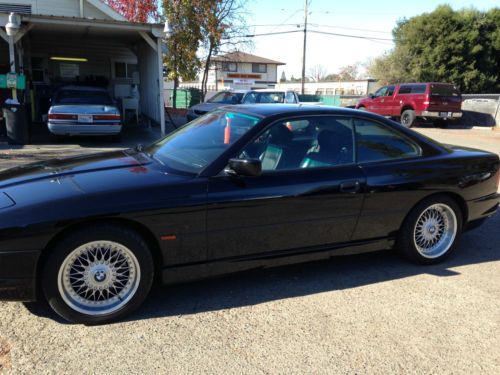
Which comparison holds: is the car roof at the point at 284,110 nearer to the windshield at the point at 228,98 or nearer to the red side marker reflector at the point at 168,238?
the red side marker reflector at the point at 168,238

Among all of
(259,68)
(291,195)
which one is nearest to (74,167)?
(291,195)

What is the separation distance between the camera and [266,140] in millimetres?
3654

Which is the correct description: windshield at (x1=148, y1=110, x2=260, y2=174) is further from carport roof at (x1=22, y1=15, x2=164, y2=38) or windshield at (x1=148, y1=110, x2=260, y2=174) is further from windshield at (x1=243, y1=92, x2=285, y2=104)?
windshield at (x1=243, y1=92, x2=285, y2=104)

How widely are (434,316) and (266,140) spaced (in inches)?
73.7

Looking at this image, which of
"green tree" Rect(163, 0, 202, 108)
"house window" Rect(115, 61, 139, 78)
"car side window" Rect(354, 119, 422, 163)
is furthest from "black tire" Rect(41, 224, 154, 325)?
"green tree" Rect(163, 0, 202, 108)

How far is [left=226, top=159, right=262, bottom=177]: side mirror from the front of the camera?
3.24 meters

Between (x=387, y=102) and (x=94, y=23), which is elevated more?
(x=94, y=23)

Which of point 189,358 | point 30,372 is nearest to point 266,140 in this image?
point 189,358

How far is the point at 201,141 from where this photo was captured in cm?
392

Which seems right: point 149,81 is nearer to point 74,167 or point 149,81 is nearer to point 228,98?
point 228,98

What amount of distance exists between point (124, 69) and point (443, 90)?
561 inches

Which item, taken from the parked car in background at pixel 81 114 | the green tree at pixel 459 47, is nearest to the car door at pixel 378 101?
the green tree at pixel 459 47

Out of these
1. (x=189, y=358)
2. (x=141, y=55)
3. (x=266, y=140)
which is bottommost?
(x=189, y=358)

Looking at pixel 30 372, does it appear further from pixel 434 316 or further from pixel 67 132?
pixel 67 132
